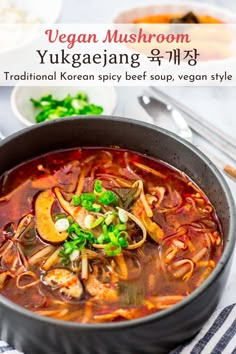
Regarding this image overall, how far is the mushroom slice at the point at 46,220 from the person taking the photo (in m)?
2.42

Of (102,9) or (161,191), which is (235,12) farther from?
(161,191)

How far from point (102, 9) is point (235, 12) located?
73 cm

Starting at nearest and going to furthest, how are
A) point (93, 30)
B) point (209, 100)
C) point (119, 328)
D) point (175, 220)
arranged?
point (119, 328), point (175, 220), point (209, 100), point (93, 30)

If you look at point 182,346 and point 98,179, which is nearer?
point 182,346

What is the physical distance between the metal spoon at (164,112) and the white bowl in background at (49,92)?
0.15m

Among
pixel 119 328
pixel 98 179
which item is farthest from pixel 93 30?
pixel 119 328

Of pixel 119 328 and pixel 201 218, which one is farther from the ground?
pixel 201 218

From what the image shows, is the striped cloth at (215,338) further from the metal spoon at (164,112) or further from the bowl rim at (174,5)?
the bowl rim at (174,5)

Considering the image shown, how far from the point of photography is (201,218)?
8.39 feet

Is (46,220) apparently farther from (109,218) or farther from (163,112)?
(163,112)

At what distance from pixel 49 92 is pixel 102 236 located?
1.23 meters

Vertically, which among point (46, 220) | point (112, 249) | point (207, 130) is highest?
point (207, 130)

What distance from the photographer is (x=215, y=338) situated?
8.01ft

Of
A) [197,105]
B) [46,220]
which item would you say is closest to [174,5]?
[197,105]
